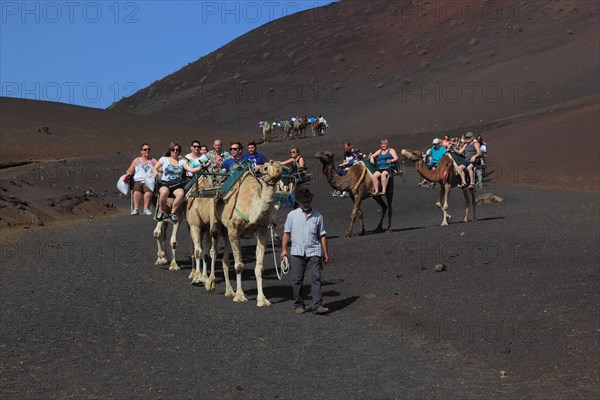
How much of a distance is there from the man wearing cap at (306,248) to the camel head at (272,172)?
48 cm

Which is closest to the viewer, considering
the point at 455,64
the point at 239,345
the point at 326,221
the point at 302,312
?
the point at 239,345

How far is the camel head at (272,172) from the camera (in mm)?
14594

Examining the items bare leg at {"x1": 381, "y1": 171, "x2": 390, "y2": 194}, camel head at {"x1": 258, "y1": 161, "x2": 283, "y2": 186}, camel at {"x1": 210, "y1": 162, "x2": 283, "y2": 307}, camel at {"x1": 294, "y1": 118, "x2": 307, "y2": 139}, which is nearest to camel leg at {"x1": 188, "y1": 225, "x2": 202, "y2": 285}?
camel at {"x1": 210, "y1": 162, "x2": 283, "y2": 307}

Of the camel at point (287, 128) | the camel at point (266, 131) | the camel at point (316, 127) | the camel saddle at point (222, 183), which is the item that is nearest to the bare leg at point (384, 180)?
the camel saddle at point (222, 183)

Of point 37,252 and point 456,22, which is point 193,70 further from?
point 37,252

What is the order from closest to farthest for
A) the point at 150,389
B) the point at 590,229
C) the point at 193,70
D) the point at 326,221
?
the point at 150,389 → the point at 590,229 → the point at 326,221 → the point at 193,70

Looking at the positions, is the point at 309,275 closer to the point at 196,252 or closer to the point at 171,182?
the point at 196,252

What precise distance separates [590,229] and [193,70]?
111857 millimetres

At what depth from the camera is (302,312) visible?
1490 centimetres

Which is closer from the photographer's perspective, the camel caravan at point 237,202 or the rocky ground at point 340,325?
the rocky ground at point 340,325

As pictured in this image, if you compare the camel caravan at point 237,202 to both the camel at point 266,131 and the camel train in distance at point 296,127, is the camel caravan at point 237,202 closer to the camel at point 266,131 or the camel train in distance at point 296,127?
the camel at point 266,131

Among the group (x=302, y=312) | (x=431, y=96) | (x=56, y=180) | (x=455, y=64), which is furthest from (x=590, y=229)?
(x=455, y=64)

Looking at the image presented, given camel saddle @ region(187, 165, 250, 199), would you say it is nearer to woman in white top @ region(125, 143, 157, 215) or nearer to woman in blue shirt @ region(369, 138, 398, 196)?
woman in white top @ region(125, 143, 157, 215)

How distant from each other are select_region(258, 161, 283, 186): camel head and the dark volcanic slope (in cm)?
4841
